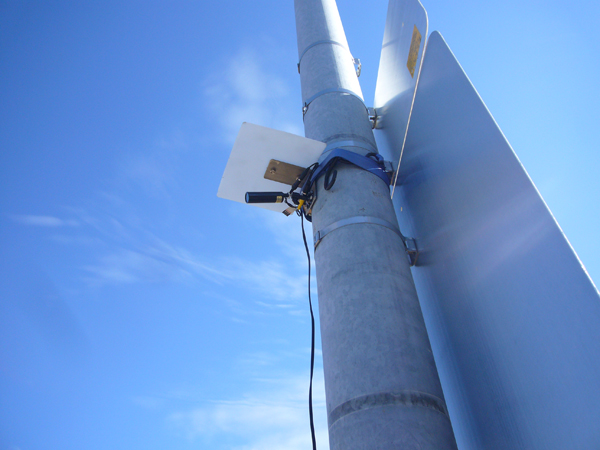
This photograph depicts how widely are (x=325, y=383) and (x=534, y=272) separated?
1.20 metres

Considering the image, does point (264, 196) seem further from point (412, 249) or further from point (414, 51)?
point (414, 51)

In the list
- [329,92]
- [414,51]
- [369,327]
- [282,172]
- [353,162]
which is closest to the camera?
[369,327]

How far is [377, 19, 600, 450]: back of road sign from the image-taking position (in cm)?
151

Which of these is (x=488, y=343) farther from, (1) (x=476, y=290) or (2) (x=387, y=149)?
(2) (x=387, y=149)

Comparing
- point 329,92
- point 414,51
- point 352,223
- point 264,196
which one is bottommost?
point 352,223

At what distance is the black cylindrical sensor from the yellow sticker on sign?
1268mm

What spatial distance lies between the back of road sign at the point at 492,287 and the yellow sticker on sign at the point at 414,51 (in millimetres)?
85

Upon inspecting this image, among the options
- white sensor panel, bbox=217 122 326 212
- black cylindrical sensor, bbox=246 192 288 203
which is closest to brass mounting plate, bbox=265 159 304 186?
white sensor panel, bbox=217 122 326 212

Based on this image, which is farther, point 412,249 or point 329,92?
point 329,92

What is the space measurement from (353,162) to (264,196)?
710 mm

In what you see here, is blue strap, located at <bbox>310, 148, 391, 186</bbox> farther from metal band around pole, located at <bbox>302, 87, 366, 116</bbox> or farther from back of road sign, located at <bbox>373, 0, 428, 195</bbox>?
metal band around pole, located at <bbox>302, 87, 366, 116</bbox>

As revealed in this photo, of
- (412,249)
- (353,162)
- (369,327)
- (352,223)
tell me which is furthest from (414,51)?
(369,327)

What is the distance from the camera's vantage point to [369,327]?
7.06 feet

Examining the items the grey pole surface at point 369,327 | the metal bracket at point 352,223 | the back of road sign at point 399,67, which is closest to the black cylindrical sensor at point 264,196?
the grey pole surface at point 369,327
